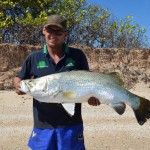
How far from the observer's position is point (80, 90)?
3.71m

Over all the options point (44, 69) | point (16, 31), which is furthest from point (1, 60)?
point (44, 69)

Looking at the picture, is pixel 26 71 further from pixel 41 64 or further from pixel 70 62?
pixel 70 62

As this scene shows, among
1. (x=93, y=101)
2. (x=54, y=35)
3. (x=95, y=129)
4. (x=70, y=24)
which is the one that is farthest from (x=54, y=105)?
(x=70, y=24)

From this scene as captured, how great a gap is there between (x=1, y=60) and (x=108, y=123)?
5.69 meters

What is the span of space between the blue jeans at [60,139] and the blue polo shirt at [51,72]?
5 cm

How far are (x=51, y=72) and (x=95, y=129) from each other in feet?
13.1

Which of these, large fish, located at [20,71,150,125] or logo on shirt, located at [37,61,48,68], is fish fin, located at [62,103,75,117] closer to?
large fish, located at [20,71,150,125]

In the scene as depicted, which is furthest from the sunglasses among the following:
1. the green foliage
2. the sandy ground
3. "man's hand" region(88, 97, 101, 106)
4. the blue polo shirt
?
the green foliage

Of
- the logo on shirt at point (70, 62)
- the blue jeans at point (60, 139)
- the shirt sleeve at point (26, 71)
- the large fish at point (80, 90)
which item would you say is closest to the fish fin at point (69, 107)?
the large fish at point (80, 90)

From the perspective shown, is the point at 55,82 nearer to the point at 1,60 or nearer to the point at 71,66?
the point at 71,66

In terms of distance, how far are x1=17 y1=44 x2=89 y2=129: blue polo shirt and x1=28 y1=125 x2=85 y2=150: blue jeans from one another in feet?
0.16

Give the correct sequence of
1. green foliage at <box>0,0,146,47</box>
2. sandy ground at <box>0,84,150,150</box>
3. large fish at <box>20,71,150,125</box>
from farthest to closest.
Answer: green foliage at <box>0,0,146,47</box>, sandy ground at <box>0,84,150,150</box>, large fish at <box>20,71,150,125</box>

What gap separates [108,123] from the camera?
27.6ft

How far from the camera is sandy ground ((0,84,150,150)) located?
22.4 ft
